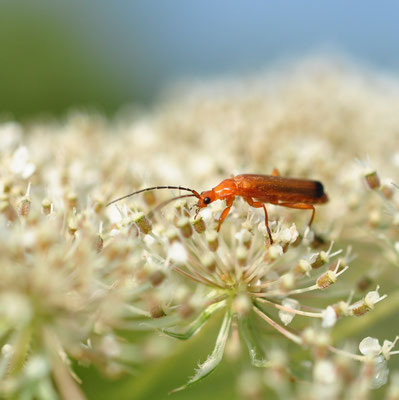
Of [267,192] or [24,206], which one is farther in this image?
[267,192]

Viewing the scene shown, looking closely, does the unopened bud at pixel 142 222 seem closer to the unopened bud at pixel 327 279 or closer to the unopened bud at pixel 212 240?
the unopened bud at pixel 212 240

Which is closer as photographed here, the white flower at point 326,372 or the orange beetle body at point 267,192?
the white flower at point 326,372

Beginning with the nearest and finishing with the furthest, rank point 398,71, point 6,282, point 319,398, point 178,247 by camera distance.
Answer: point 319,398, point 6,282, point 178,247, point 398,71

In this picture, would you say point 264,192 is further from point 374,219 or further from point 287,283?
point 287,283

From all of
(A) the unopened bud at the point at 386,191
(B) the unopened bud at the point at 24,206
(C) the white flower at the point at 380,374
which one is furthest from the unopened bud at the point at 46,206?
(A) the unopened bud at the point at 386,191

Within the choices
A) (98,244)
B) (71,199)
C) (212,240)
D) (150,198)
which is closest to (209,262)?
(212,240)

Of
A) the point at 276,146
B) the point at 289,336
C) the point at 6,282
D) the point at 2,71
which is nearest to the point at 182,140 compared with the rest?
the point at 276,146

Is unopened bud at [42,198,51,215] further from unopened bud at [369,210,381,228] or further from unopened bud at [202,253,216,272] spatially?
unopened bud at [369,210,381,228]

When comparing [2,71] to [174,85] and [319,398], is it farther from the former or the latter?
[319,398]
